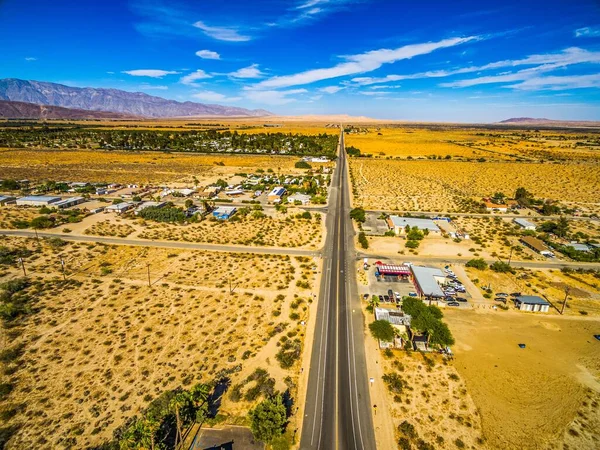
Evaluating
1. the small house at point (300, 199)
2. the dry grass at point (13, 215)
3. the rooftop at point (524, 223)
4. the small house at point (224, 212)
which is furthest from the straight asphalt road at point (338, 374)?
the dry grass at point (13, 215)

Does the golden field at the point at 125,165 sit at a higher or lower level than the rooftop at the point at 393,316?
higher

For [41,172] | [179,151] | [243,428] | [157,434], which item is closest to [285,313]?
[243,428]

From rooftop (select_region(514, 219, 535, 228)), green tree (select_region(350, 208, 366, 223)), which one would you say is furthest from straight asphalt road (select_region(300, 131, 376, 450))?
rooftop (select_region(514, 219, 535, 228))

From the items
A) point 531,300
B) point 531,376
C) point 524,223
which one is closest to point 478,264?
point 531,300

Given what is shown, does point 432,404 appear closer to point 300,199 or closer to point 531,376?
point 531,376

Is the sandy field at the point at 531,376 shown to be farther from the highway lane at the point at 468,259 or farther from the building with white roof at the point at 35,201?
the building with white roof at the point at 35,201

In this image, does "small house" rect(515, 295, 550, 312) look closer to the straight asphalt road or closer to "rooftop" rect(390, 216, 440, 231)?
the straight asphalt road
